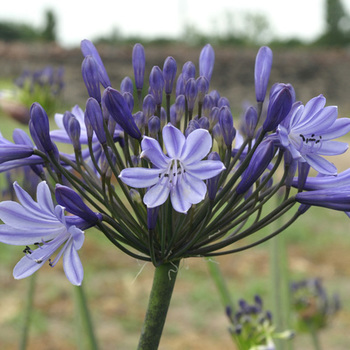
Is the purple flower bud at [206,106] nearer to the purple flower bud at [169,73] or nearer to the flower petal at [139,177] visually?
the purple flower bud at [169,73]

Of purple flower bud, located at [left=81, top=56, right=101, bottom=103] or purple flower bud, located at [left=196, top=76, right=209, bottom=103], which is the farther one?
purple flower bud, located at [left=196, top=76, right=209, bottom=103]

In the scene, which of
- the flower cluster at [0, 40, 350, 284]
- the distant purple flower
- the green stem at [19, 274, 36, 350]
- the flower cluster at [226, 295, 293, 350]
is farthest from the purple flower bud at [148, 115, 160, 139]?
the green stem at [19, 274, 36, 350]

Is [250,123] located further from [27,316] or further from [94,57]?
[27,316]

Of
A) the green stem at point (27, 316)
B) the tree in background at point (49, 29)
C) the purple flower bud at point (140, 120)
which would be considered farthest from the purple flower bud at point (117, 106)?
the tree in background at point (49, 29)

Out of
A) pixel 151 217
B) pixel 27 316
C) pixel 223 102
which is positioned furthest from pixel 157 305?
pixel 27 316

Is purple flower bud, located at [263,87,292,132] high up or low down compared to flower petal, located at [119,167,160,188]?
up

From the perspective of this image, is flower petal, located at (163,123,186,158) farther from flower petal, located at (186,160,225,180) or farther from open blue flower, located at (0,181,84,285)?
open blue flower, located at (0,181,84,285)

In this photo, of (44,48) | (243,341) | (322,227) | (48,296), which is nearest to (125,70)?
(44,48)

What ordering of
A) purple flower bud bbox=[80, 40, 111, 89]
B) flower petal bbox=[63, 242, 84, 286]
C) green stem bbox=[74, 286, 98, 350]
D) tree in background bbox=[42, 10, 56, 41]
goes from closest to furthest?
flower petal bbox=[63, 242, 84, 286]
purple flower bud bbox=[80, 40, 111, 89]
green stem bbox=[74, 286, 98, 350]
tree in background bbox=[42, 10, 56, 41]
